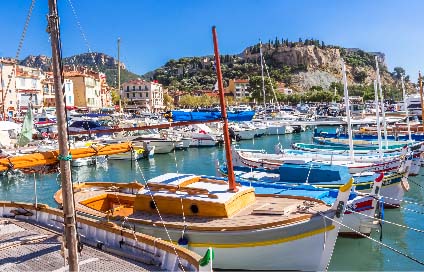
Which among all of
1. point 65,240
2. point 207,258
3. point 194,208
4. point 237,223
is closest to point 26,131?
point 194,208

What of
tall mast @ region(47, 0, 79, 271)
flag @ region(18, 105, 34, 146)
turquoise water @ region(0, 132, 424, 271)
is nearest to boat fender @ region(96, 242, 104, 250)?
turquoise water @ region(0, 132, 424, 271)

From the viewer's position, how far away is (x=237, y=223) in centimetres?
1274

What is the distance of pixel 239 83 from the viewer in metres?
181

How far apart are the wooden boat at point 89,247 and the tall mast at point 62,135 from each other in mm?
2068

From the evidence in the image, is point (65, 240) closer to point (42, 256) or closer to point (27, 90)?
point (42, 256)

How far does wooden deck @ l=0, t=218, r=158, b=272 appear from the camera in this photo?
961cm

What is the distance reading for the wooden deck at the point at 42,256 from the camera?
9.61 metres

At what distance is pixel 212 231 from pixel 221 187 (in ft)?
7.61

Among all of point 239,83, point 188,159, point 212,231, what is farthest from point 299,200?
point 239,83

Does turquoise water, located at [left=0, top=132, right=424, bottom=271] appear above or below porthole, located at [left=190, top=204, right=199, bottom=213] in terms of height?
below

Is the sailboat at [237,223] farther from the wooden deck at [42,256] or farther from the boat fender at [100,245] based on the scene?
the wooden deck at [42,256]

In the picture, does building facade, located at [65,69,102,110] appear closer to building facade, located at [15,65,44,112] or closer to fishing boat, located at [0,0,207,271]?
building facade, located at [15,65,44,112]

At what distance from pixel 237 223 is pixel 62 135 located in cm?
673

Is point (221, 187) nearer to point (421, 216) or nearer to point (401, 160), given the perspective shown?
point (421, 216)
